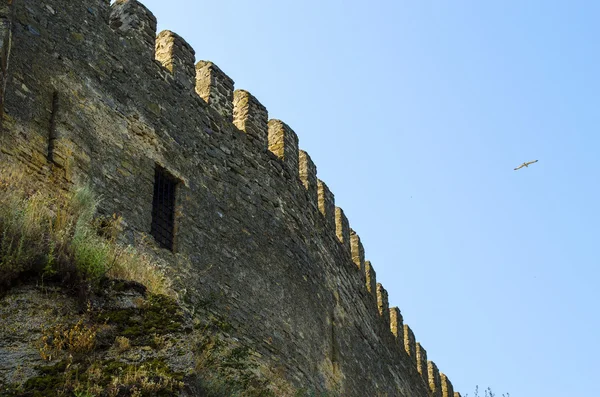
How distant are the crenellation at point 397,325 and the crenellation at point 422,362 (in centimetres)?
127

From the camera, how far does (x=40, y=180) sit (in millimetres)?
9812

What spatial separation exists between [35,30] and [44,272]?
4734mm

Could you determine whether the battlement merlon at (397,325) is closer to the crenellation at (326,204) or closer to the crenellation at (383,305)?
the crenellation at (383,305)

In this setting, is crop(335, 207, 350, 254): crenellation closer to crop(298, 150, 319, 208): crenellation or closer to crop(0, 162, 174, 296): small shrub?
crop(298, 150, 319, 208): crenellation

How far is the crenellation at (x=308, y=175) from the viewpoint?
15874 mm

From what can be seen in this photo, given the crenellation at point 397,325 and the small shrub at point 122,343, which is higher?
the crenellation at point 397,325

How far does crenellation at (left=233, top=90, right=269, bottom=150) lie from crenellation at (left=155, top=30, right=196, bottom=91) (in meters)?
1.24

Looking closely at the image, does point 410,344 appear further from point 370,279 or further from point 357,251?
point 357,251

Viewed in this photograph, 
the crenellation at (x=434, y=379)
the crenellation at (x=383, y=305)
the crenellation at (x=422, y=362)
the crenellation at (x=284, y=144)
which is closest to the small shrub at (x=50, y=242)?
the crenellation at (x=284, y=144)

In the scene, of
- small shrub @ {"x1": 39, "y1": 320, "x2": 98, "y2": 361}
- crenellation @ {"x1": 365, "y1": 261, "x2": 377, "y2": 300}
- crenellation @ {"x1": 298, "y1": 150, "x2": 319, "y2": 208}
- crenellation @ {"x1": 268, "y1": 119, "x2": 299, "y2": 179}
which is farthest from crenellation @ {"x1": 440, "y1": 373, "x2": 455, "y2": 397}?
small shrub @ {"x1": 39, "y1": 320, "x2": 98, "y2": 361}

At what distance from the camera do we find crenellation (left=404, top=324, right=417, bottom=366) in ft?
67.9

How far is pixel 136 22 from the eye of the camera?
12.4 m

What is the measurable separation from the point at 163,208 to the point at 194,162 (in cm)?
100

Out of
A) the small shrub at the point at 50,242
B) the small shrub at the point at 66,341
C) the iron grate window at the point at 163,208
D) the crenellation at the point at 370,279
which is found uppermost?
the crenellation at the point at 370,279
